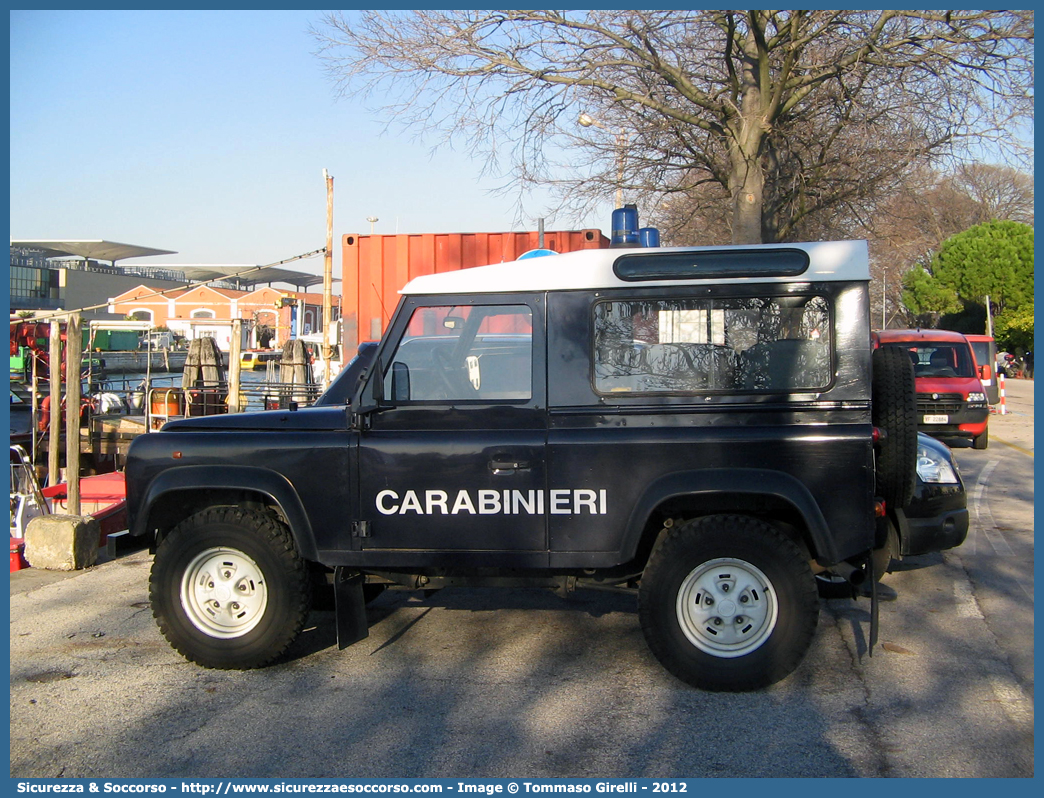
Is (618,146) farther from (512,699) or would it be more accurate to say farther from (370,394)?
(512,699)

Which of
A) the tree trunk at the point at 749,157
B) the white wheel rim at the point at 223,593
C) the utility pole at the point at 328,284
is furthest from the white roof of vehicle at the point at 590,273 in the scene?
the utility pole at the point at 328,284

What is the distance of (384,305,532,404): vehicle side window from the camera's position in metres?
4.89

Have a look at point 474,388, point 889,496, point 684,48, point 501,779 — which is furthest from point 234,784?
point 684,48

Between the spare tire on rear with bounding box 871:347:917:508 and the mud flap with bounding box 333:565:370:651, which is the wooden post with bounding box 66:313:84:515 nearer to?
the mud flap with bounding box 333:565:370:651

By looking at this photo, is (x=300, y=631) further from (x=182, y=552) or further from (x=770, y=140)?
(x=770, y=140)

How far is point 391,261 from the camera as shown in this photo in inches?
524

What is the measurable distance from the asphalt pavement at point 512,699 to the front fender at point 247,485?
2.82ft

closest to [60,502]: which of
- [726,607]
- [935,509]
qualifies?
[726,607]

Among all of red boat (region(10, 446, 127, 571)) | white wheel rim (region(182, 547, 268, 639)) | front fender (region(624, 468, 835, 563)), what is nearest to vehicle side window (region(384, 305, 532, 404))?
front fender (region(624, 468, 835, 563))

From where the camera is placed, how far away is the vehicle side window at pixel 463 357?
16.0ft

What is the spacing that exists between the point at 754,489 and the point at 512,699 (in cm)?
165

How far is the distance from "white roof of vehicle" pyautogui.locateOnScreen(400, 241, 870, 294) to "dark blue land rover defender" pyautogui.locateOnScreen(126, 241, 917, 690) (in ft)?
0.04

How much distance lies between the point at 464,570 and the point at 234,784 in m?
1.60

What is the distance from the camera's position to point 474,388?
4930 mm
